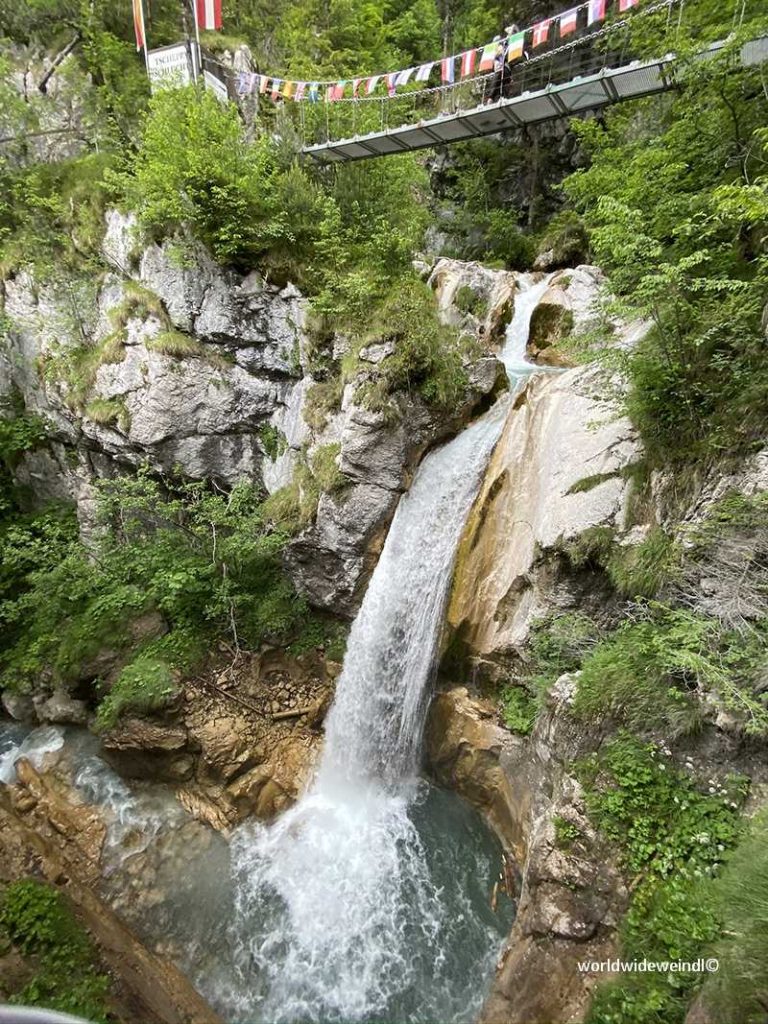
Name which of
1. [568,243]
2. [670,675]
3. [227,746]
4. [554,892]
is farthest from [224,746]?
[568,243]

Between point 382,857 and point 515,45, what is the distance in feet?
52.0

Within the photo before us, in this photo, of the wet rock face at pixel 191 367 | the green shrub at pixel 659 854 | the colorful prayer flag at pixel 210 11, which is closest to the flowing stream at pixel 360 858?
the green shrub at pixel 659 854

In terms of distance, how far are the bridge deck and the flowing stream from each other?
648 cm

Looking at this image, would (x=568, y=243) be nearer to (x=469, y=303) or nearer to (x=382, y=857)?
(x=469, y=303)

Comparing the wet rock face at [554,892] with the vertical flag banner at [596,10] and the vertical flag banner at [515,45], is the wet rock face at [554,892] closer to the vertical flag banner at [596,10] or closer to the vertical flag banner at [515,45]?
the vertical flag banner at [596,10]

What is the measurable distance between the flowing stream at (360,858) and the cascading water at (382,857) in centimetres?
2

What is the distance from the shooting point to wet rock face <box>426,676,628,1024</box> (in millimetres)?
4316

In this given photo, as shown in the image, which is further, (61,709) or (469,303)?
(469,303)

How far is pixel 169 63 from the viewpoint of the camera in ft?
41.7

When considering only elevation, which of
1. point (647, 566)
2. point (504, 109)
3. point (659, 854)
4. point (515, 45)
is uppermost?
point (515, 45)

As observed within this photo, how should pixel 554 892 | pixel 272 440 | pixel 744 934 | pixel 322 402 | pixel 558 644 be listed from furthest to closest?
pixel 272 440 → pixel 322 402 → pixel 558 644 → pixel 554 892 → pixel 744 934

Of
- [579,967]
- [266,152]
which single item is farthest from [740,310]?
[266,152]

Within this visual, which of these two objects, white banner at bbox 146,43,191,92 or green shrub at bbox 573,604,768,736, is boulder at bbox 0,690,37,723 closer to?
green shrub at bbox 573,604,768,736

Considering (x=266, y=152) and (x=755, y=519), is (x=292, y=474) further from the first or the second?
(x=755, y=519)
